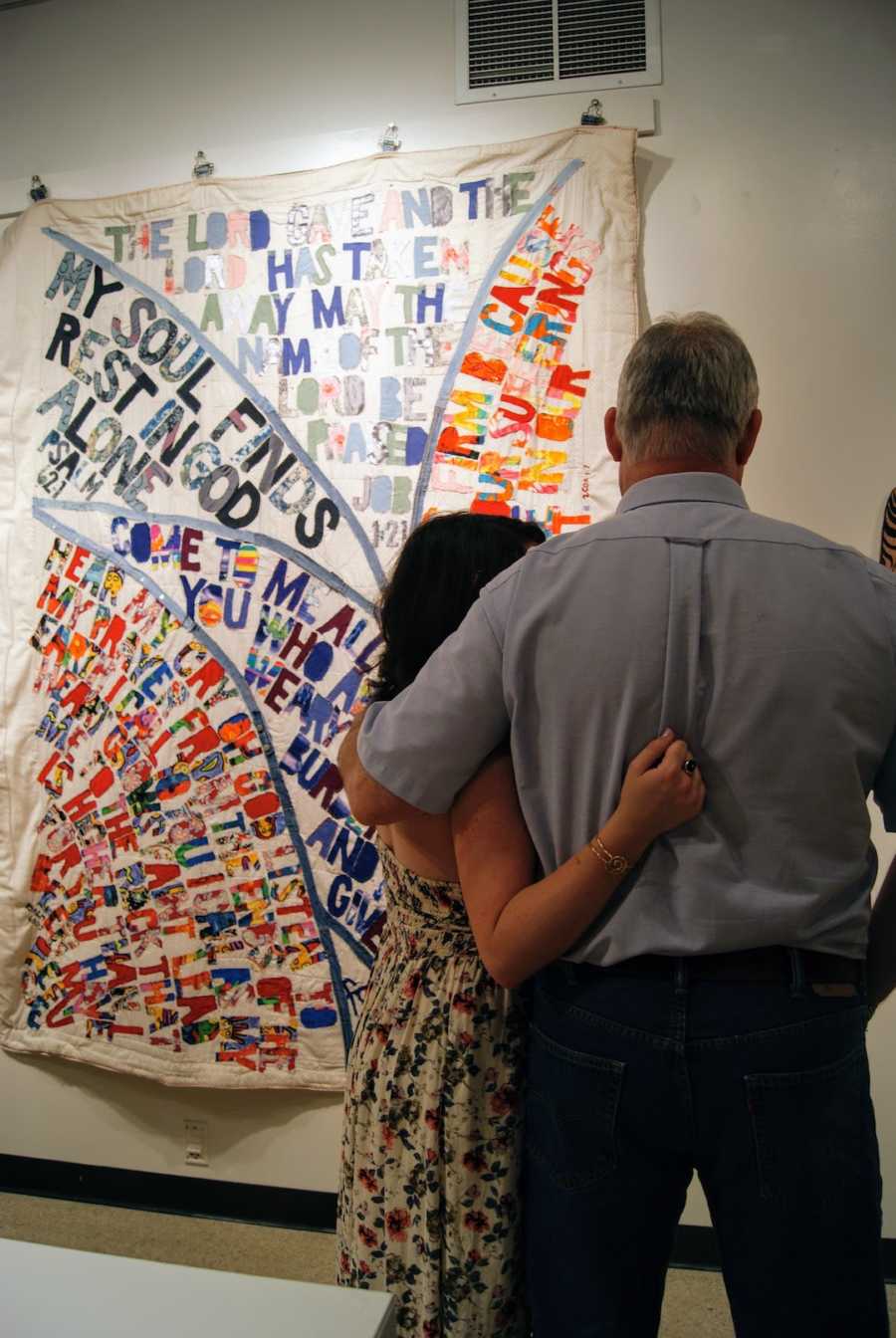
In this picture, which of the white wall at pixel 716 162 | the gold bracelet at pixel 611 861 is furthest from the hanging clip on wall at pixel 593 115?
the gold bracelet at pixel 611 861

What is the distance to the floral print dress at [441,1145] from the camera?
42.9 inches

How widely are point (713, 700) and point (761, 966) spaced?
26 centimetres

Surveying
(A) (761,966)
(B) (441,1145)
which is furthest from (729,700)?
(B) (441,1145)

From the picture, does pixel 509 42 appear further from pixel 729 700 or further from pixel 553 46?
pixel 729 700

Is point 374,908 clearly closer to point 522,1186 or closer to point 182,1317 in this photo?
point 522,1186

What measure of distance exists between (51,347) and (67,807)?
1107mm

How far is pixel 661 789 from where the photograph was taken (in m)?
0.92

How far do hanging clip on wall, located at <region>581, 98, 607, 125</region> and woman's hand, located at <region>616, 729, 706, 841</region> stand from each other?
164cm

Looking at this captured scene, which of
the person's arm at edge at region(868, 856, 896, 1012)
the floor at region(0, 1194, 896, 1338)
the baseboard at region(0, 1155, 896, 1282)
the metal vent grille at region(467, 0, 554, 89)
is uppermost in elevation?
the metal vent grille at region(467, 0, 554, 89)

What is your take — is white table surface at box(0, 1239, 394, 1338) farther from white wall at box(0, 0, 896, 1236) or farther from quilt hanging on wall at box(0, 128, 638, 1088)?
white wall at box(0, 0, 896, 1236)

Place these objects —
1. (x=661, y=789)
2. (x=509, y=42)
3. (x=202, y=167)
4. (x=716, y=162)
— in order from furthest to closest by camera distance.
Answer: (x=202, y=167)
(x=509, y=42)
(x=716, y=162)
(x=661, y=789)

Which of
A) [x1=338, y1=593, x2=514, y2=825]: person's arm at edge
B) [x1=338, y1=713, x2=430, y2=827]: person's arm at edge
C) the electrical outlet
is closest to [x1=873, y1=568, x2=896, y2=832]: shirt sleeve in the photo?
[x1=338, y1=593, x2=514, y2=825]: person's arm at edge

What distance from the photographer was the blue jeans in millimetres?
934

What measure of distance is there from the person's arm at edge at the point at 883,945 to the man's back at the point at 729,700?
105mm
